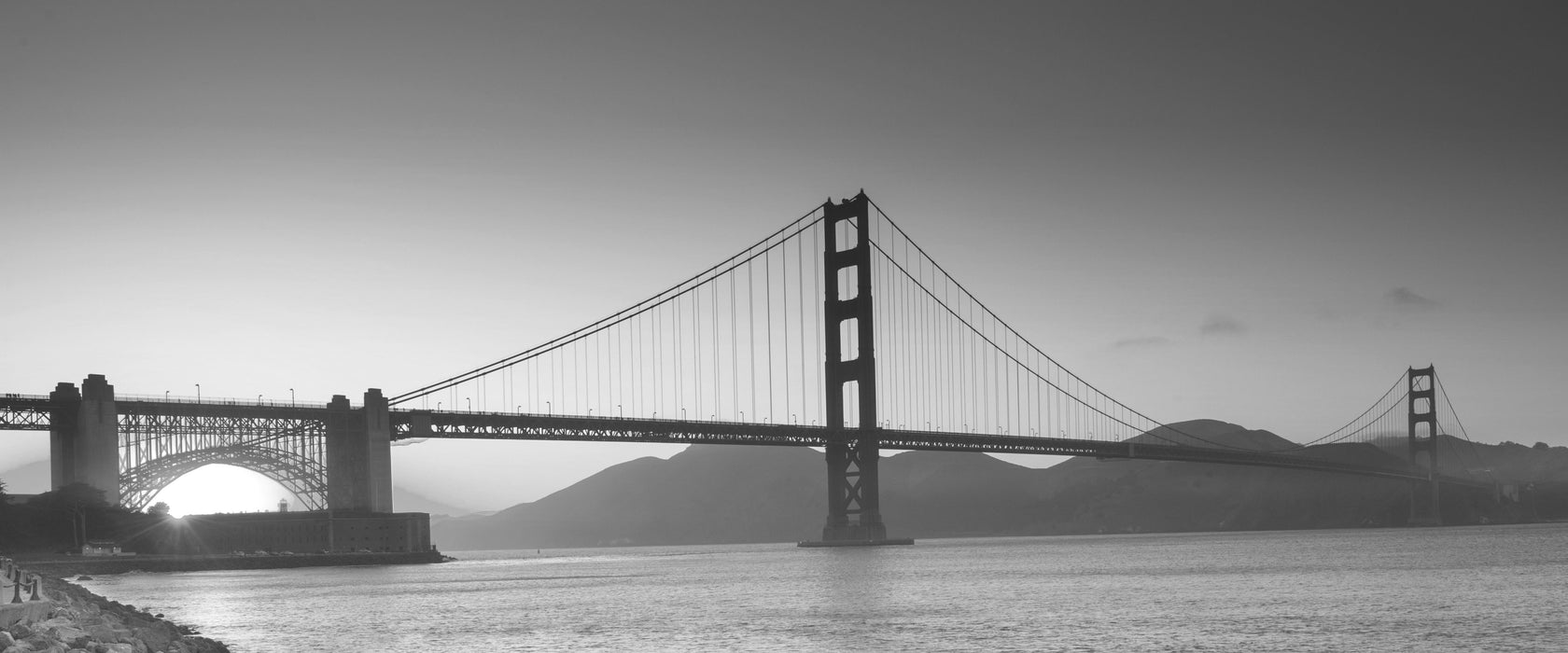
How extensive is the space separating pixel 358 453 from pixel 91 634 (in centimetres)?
7779

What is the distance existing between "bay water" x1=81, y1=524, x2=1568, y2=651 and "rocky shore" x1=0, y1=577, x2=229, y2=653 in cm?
404

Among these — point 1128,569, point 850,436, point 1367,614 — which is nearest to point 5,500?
point 850,436

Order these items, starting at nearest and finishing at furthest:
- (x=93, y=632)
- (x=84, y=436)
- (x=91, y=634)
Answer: (x=91, y=634) → (x=93, y=632) → (x=84, y=436)

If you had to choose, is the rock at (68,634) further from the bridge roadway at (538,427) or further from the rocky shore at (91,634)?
the bridge roadway at (538,427)

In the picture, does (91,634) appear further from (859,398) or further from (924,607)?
(859,398)

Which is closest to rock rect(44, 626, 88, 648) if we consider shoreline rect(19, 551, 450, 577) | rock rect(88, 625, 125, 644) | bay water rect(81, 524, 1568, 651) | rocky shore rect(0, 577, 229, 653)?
rocky shore rect(0, 577, 229, 653)

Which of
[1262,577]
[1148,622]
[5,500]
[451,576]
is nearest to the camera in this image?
[1148,622]

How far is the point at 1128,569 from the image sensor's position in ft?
271

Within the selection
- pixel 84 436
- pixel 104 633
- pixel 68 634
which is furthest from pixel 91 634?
pixel 84 436

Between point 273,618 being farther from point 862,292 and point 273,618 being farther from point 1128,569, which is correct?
point 862,292

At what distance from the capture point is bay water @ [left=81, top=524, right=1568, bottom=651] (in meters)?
40.8

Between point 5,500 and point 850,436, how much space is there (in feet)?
182

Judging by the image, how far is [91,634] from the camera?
29.5 metres

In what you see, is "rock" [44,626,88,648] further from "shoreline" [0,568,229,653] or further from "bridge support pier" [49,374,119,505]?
"bridge support pier" [49,374,119,505]
